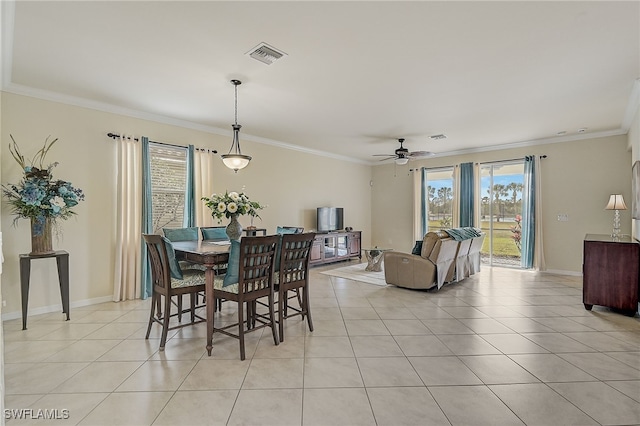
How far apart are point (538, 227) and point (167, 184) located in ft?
23.1

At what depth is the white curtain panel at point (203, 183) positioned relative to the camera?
17.5 feet

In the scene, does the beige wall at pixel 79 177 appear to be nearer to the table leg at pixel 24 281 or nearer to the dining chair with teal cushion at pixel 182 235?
the table leg at pixel 24 281

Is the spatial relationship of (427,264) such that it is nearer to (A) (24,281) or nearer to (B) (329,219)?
(B) (329,219)

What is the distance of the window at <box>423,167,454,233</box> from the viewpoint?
7988mm

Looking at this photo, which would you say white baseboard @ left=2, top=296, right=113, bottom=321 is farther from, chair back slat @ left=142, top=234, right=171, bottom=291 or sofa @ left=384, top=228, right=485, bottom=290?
sofa @ left=384, top=228, right=485, bottom=290

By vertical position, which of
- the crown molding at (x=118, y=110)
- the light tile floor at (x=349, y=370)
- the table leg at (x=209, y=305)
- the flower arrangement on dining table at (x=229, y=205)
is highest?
the crown molding at (x=118, y=110)

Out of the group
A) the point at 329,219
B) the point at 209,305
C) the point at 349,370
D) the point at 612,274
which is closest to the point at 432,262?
the point at 612,274

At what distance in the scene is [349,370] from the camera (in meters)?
2.66

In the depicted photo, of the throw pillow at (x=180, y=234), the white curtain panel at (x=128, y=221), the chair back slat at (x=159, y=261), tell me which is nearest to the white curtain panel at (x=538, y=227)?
the throw pillow at (x=180, y=234)

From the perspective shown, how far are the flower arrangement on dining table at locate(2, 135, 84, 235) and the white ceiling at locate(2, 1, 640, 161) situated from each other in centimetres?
89

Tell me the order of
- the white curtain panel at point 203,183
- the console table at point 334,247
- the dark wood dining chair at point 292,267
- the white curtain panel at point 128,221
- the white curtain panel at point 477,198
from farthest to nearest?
the white curtain panel at point 477,198
the console table at point 334,247
the white curtain panel at point 203,183
the white curtain panel at point 128,221
the dark wood dining chair at point 292,267

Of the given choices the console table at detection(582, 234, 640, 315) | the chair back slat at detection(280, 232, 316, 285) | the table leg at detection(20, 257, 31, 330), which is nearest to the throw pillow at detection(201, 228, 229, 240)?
the chair back slat at detection(280, 232, 316, 285)

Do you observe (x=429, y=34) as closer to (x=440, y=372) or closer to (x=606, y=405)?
(x=440, y=372)

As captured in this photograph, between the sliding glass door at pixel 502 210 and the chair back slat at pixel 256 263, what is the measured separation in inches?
236
